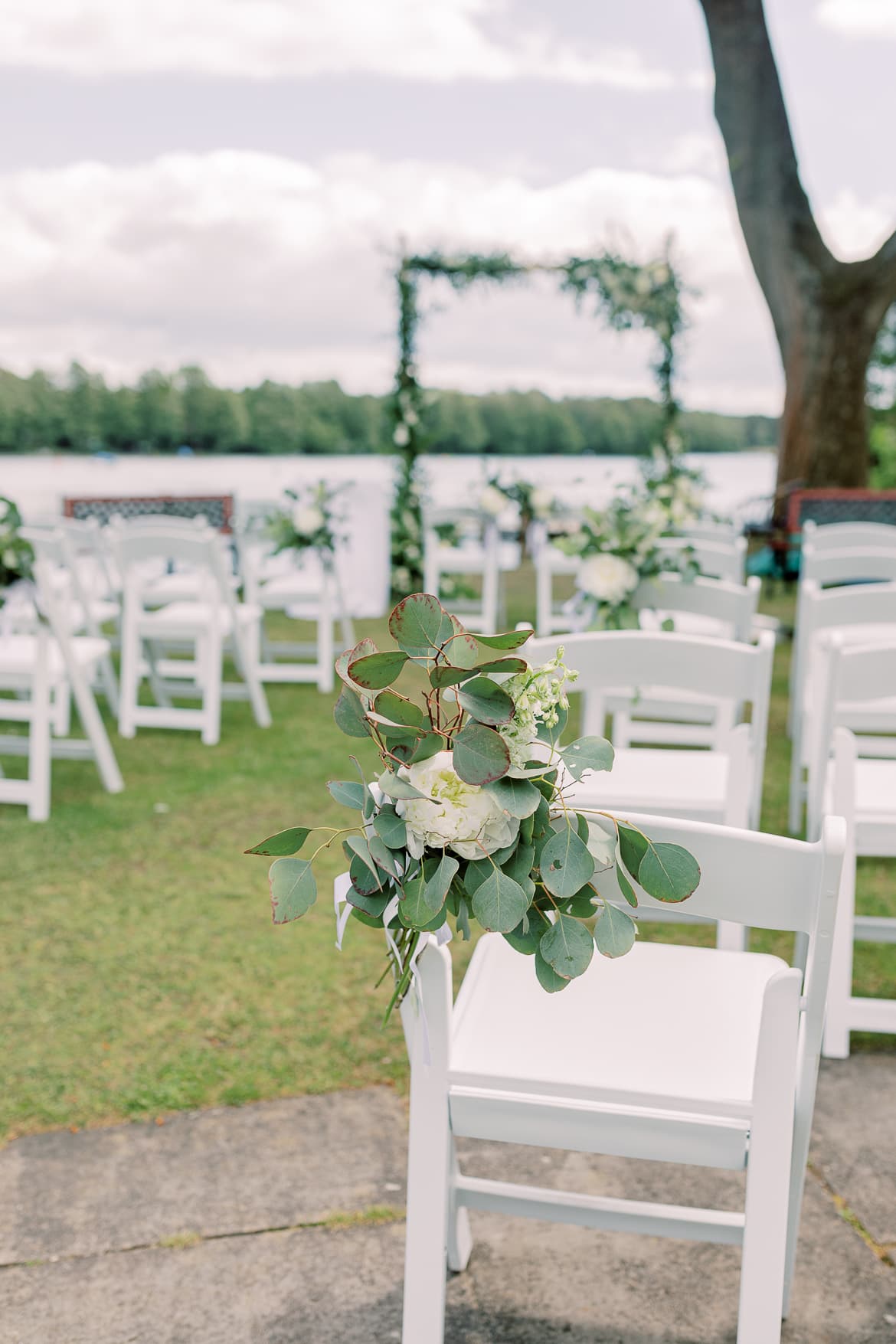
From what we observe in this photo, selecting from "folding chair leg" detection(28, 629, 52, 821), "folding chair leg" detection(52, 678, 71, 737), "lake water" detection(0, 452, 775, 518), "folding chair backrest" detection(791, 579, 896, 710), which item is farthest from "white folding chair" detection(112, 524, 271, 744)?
"folding chair backrest" detection(791, 579, 896, 710)

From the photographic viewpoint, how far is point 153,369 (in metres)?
10.2

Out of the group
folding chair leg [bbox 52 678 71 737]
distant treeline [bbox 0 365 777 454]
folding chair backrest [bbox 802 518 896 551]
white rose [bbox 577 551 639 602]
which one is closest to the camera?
white rose [bbox 577 551 639 602]

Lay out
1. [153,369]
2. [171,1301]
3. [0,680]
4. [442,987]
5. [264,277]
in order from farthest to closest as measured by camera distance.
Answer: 1. [264,277]
2. [153,369]
3. [0,680]
4. [171,1301]
5. [442,987]

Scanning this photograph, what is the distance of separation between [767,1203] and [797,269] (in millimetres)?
11446

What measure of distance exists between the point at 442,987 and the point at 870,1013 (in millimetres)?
1485

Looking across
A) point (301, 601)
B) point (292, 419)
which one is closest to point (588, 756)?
point (301, 601)

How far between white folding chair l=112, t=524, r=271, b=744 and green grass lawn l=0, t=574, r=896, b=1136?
600 mm

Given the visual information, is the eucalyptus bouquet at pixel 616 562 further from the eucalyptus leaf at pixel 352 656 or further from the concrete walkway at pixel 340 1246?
the eucalyptus leaf at pixel 352 656

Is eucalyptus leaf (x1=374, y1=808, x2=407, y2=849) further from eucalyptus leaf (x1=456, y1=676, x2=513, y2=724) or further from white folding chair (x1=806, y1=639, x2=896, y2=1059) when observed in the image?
white folding chair (x1=806, y1=639, x2=896, y2=1059)

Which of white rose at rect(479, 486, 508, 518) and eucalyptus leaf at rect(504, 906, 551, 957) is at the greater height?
white rose at rect(479, 486, 508, 518)

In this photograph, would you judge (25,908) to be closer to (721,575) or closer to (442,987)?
(442,987)

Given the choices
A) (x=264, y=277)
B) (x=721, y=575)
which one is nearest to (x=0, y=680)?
(x=721, y=575)

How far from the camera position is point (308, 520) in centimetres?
627

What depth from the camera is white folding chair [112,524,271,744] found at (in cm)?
500
